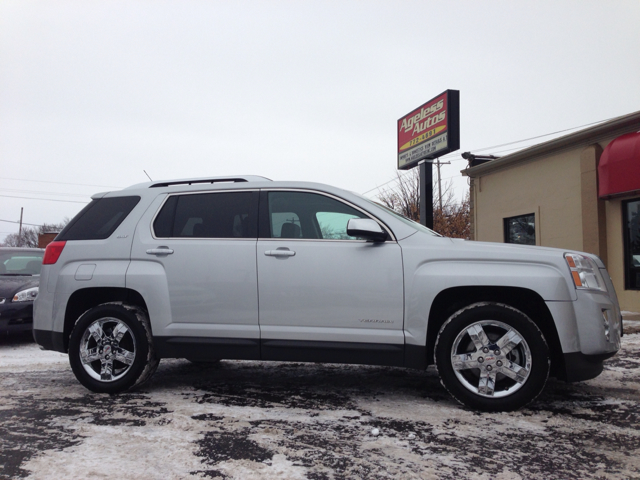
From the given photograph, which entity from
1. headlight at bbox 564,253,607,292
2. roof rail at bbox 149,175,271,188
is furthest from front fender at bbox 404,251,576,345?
roof rail at bbox 149,175,271,188

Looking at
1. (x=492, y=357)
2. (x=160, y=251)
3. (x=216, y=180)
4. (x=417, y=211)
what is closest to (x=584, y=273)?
(x=492, y=357)

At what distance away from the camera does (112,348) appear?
4.74m

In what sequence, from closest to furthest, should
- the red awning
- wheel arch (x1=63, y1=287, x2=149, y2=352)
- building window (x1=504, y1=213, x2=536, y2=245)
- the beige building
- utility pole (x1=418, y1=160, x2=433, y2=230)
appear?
wheel arch (x1=63, y1=287, x2=149, y2=352) → the red awning → the beige building → utility pole (x1=418, y1=160, x2=433, y2=230) → building window (x1=504, y1=213, x2=536, y2=245)

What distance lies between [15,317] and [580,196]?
12.5 meters

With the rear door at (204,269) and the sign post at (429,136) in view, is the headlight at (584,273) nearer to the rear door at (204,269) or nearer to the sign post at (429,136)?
the rear door at (204,269)

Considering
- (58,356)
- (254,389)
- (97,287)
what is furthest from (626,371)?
(58,356)

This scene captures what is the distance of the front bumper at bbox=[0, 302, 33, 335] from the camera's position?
7871 millimetres

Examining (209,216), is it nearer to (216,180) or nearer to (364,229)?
(216,180)

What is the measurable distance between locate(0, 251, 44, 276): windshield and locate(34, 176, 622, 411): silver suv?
4.57 m

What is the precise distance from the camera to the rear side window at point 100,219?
199 inches

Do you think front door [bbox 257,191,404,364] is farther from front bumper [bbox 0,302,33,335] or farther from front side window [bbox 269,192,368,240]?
front bumper [bbox 0,302,33,335]

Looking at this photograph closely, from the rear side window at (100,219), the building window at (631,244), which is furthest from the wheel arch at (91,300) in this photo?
the building window at (631,244)

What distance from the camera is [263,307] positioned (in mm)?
4488

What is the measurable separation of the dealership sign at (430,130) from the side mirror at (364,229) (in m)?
8.57
